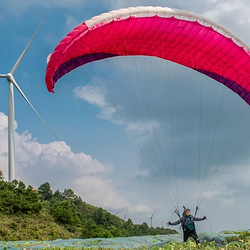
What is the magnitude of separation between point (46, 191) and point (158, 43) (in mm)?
42597

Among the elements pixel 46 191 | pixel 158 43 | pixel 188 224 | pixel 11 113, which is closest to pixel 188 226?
pixel 188 224

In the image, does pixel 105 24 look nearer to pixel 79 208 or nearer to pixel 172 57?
pixel 172 57

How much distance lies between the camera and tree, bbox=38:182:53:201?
5149 cm

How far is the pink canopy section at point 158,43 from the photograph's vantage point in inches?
491

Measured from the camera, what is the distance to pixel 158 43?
1447 centimetres

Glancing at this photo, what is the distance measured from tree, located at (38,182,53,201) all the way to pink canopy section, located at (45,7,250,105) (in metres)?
40.7

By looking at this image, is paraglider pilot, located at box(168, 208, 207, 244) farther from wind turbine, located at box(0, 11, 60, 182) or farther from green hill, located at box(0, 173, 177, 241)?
wind turbine, located at box(0, 11, 60, 182)

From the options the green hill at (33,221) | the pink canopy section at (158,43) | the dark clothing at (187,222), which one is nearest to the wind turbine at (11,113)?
the green hill at (33,221)

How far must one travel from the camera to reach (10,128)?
3522 cm

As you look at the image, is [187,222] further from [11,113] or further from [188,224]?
[11,113]

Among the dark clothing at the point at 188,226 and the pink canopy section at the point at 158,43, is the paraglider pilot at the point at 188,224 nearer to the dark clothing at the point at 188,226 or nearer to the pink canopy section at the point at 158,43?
the dark clothing at the point at 188,226

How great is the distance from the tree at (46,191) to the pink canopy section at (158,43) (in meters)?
40.7

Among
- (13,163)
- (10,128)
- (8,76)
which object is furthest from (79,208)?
(8,76)

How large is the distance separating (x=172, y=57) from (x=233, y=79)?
309 centimetres
